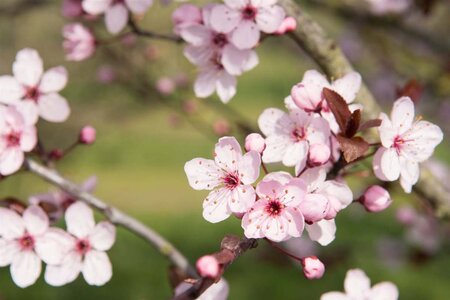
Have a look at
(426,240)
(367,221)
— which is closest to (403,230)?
(367,221)

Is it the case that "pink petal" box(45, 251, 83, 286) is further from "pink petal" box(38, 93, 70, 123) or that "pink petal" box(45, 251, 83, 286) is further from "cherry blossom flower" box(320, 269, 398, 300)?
"cherry blossom flower" box(320, 269, 398, 300)

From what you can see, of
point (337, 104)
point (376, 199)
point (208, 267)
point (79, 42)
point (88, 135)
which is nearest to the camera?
point (208, 267)

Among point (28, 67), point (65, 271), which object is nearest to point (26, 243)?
point (65, 271)

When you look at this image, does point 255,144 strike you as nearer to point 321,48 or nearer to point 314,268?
→ point 314,268

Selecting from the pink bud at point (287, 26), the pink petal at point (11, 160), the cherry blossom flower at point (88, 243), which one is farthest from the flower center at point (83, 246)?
the pink bud at point (287, 26)

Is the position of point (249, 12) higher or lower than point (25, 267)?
higher

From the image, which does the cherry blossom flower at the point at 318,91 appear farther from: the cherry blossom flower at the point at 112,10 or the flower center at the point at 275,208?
the cherry blossom flower at the point at 112,10
